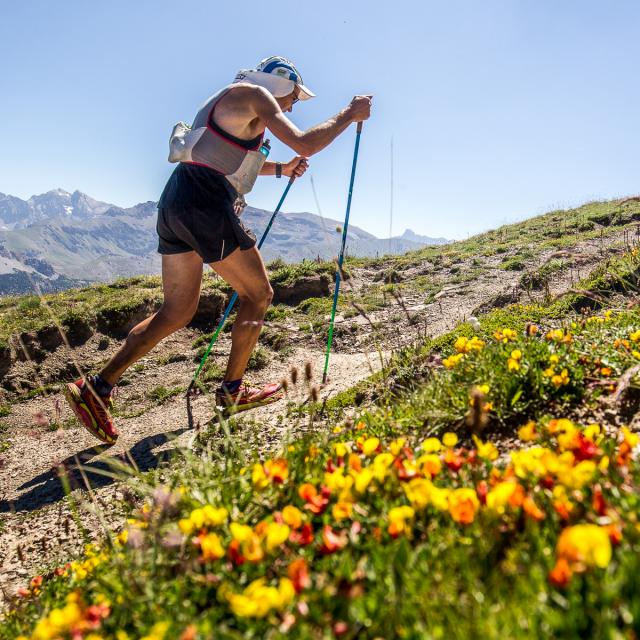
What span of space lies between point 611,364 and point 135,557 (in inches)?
107

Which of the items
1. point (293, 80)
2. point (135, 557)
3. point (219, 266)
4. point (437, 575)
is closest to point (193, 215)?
point (219, 266)

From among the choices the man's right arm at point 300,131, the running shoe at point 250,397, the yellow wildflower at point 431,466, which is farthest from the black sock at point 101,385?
the yellow wildflower at point 431,466

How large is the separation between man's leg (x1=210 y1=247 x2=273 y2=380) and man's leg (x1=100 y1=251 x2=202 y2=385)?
1.04ft

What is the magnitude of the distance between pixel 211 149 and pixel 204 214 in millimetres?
618

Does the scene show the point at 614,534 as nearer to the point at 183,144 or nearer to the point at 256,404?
the point at 256,404

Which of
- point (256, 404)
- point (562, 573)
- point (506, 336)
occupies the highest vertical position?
point (506, 336)

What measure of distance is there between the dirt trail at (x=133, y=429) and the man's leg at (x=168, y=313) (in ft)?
2.75

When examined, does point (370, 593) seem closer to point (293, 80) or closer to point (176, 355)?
point (293, 80)

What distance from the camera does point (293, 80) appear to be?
4.79 meters

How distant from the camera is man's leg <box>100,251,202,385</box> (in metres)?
4.70

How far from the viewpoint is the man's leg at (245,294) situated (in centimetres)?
464

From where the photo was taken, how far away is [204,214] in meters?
4.37

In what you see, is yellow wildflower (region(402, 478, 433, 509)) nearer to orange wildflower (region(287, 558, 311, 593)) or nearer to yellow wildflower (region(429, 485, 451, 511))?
yellow wildflower (region(429, 485, 451, 511))

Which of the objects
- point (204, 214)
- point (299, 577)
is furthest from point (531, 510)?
point (204, 214)
